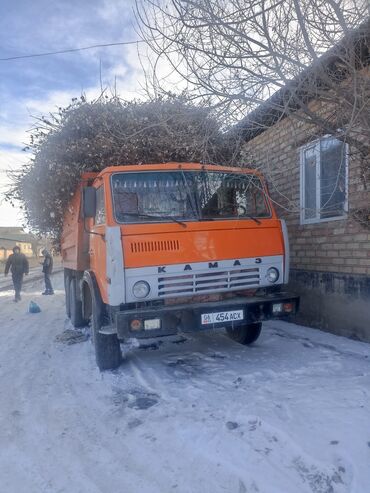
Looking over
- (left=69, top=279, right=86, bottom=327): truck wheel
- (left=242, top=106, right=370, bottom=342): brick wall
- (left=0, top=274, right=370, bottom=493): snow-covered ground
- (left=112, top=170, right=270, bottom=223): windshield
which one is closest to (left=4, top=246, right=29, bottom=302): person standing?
(left=69, top=279, right=86, bottom=327): truck wheel

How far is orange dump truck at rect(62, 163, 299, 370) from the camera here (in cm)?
422

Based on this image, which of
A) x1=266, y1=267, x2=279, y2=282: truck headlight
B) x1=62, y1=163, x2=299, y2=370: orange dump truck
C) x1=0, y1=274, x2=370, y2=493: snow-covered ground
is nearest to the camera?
x1=0, y1=274, x2=370, y2=493: snow-covered ground

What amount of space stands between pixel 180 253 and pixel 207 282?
0.45m

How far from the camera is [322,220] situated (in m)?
6.43

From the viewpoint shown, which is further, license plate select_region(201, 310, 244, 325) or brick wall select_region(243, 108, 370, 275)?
brick wall select_region(243, 108, 370, 275)

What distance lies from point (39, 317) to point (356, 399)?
7.13 meters

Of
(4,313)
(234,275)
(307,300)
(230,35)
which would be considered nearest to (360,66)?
(230,35)

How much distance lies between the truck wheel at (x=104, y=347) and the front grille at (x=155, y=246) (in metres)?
1.06

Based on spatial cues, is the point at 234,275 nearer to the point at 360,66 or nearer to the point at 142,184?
the point at 142,184

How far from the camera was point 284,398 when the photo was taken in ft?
12.2

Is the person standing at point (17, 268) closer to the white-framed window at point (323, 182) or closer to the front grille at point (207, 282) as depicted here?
the white-framed window at point (323, 182)

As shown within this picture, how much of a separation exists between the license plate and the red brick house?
1282mm

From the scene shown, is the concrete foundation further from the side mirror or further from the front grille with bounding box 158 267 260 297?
the side mirror

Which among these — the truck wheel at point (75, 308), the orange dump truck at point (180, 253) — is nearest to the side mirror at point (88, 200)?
the orange dump truck at point (180, 253)
